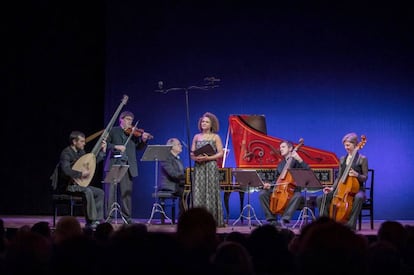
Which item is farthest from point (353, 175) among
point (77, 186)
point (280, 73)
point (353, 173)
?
point (77, 186)

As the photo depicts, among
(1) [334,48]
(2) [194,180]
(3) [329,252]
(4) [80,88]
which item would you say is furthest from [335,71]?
(3) [329,252]

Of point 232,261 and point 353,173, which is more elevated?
point 353,173

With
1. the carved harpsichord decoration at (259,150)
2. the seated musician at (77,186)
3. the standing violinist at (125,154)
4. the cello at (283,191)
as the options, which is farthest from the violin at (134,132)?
the cello at (283,191)

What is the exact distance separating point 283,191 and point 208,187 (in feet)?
3.83

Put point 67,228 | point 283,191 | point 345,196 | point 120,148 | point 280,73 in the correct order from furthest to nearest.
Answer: point 280,73, point 120,148, point 283,191, point 345,196, point 67,228

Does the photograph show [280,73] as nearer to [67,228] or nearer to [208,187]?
[208,187]

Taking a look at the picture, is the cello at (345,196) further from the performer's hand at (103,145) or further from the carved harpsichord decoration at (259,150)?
the performer's hand at (103,145)

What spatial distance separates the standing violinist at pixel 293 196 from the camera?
10.5m

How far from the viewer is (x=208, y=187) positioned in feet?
34.1

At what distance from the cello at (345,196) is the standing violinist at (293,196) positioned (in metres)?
0.71

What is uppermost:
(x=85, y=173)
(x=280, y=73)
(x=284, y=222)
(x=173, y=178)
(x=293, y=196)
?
(x=280, y=73)

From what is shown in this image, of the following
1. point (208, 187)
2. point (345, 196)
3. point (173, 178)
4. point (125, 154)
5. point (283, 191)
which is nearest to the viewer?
point (345, 196)

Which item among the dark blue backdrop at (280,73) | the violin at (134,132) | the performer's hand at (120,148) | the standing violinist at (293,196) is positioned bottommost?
the standing violinist at (293,196)

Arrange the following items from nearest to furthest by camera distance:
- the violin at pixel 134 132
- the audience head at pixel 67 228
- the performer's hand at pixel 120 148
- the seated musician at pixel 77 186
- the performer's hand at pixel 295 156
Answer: the audience head at pixel 67 228 → the seated musician at pixel 77 186 → the performer's hand at pixel 295 156 → the performer's hand at pixel 120 148 → the violin at pixel 134 132
